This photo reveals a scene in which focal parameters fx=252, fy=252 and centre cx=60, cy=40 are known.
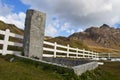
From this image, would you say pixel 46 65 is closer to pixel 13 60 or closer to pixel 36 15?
pixel 13 60

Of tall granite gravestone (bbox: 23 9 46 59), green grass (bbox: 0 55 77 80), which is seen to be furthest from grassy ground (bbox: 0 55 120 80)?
tall granite gravestone (bbox: 23 9 46 59)

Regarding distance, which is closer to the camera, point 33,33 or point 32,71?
point 32,71

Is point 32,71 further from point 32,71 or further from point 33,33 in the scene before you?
point 33,33

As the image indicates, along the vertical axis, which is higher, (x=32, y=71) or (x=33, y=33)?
(x=33, y=33)

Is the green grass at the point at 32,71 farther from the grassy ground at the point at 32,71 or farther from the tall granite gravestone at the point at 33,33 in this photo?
the tall granite gravestone at the point at 33,33

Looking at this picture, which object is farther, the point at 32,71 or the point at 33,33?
the point at 33,33

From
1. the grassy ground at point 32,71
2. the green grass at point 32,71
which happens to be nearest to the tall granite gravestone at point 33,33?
the grassy ground at point 32,71

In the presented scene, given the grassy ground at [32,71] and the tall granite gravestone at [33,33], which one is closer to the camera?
the grassy ground at [32,71]

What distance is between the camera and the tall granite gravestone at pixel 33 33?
15500 mm

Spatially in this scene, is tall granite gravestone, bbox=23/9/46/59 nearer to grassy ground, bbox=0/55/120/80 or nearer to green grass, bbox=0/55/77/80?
grassy ground, bbox=0/55/120/80

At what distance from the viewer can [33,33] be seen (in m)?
15.7

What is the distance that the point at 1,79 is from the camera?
29.1ft

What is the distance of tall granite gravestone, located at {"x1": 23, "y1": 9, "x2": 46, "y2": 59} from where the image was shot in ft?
50.9

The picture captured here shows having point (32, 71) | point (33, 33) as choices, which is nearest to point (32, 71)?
point (32, 71)
